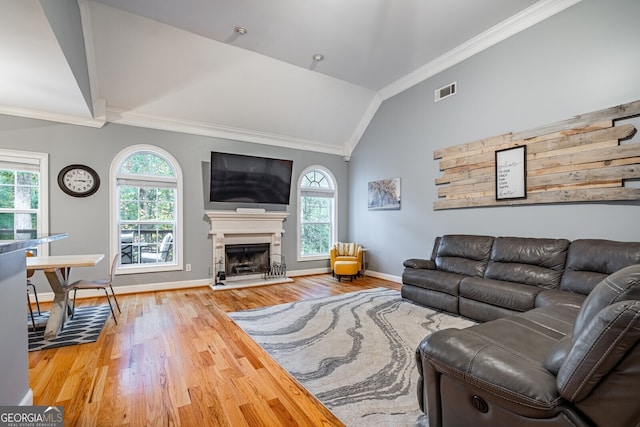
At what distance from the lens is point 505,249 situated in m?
3.49

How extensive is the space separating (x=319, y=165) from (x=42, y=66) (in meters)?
4.51

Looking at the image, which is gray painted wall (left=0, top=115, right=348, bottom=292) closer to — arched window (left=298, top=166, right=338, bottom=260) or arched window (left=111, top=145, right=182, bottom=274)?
arched window (left=111, top=145, right=182, bottom=274)

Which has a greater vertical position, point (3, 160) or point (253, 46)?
point (253, 46)

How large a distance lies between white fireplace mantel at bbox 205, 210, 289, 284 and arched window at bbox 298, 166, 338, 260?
1.89 ft

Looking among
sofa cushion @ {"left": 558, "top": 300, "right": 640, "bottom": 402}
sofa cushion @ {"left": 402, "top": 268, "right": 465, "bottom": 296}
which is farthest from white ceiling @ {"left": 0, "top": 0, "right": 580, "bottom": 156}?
sofa cushion @ {"left": 558, "top": 300, "right": 640, "bottom": 402}

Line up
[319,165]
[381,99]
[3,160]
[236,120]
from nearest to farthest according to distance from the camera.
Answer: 1. [3,160]
2. [236,120]
3. [381,99]
4. [319,165]

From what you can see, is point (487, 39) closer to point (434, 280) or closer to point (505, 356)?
point (434, 280)

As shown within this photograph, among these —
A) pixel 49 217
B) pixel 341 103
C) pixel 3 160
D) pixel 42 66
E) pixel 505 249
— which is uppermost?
pixel 341 103

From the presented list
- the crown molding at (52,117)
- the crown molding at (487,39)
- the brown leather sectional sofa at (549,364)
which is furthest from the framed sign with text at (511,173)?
the crown molding at (52,117)

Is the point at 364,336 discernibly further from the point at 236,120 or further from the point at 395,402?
the point at 236,120

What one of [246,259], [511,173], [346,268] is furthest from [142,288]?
[511,173]

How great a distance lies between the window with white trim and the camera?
3965mm

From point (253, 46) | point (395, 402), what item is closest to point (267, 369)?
point (395, 402)

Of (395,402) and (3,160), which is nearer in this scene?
(395,402)
